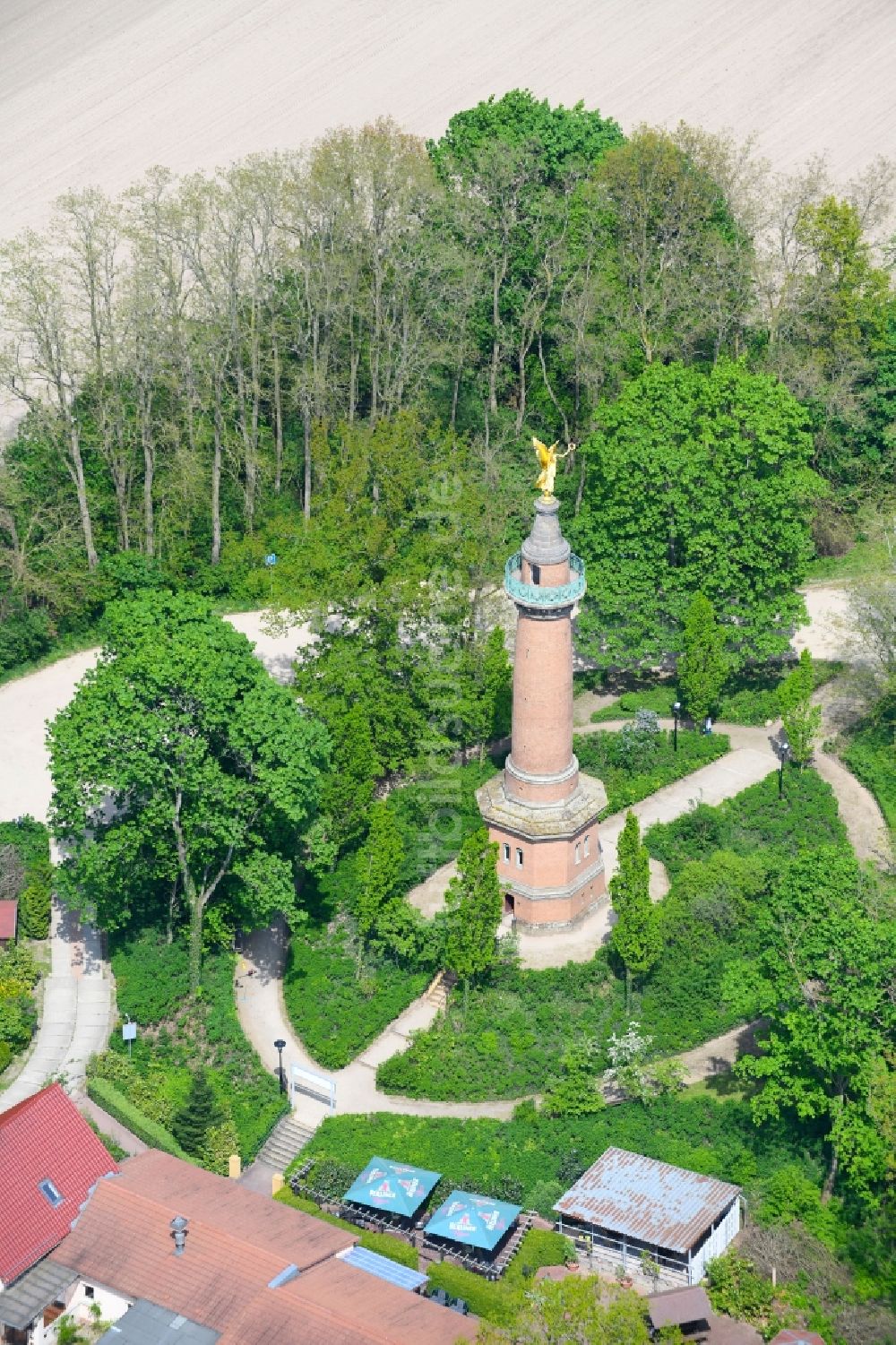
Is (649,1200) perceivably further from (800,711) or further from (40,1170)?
(800,711)

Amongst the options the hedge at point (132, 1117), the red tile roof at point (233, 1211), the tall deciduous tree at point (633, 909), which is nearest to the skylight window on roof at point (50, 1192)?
the red tile roof at point (233, 1211)

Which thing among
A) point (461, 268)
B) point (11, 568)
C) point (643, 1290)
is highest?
point (461, 268)

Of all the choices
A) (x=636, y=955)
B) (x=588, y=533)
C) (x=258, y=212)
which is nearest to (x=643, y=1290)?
(x=636, y=955)

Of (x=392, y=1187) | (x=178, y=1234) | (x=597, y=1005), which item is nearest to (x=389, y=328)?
(x=597, y=1005)

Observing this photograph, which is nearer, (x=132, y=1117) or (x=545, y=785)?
(x=132, y=1117)

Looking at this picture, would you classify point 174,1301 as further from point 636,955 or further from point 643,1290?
point 636,955

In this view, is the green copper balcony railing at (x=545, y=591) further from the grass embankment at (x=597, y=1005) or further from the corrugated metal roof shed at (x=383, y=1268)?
the corrugated metal roof shed at (x=383, y=1268)
